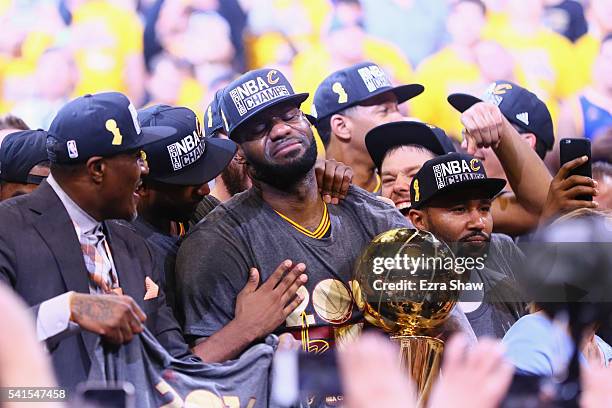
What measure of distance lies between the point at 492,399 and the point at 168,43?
129 inches

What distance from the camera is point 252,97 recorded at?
252cm

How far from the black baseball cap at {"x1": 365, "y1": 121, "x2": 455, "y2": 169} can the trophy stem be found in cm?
121

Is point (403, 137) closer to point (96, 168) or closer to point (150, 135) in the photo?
point (150, 135)

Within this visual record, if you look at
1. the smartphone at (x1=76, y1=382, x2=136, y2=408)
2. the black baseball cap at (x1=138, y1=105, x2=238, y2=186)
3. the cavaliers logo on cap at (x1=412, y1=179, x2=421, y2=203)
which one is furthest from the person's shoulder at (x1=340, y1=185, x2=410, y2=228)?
the smartphone at (x1=76, y1=382, x2=136, y2=408)

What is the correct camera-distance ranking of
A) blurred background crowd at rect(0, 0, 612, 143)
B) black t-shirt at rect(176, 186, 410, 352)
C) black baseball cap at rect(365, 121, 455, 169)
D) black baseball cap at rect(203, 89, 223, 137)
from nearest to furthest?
black t-shirt at rect(176, 186, 410, 352) → black baseball cap at rect(203, 89, 223, 137) → black baseball cap at rect(365, 121, 455, 169) → blurred background crowd at rect(0, 0, 612, 143)

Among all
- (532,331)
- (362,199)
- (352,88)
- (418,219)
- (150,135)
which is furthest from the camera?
(352,88)

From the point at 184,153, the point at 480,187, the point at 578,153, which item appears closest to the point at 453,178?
the point at 480,187

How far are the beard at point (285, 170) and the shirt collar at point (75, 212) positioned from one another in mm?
460

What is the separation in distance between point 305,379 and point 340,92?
169cm

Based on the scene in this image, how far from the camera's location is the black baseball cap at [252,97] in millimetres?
2506

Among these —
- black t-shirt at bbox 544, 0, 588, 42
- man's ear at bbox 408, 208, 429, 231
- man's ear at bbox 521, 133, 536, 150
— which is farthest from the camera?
black t-shirt at bbox 544, 0, 588, 42

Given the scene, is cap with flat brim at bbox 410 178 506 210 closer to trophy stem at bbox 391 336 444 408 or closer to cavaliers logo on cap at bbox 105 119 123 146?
trophy stem at bbox 391 336 444 408

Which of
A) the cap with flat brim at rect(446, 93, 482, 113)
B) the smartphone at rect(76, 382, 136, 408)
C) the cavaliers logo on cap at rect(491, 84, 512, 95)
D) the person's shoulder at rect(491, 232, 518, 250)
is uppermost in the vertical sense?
→ the cavaliers logo on cap at rect(491, 84, 512, 95)

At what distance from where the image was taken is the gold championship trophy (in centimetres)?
212
